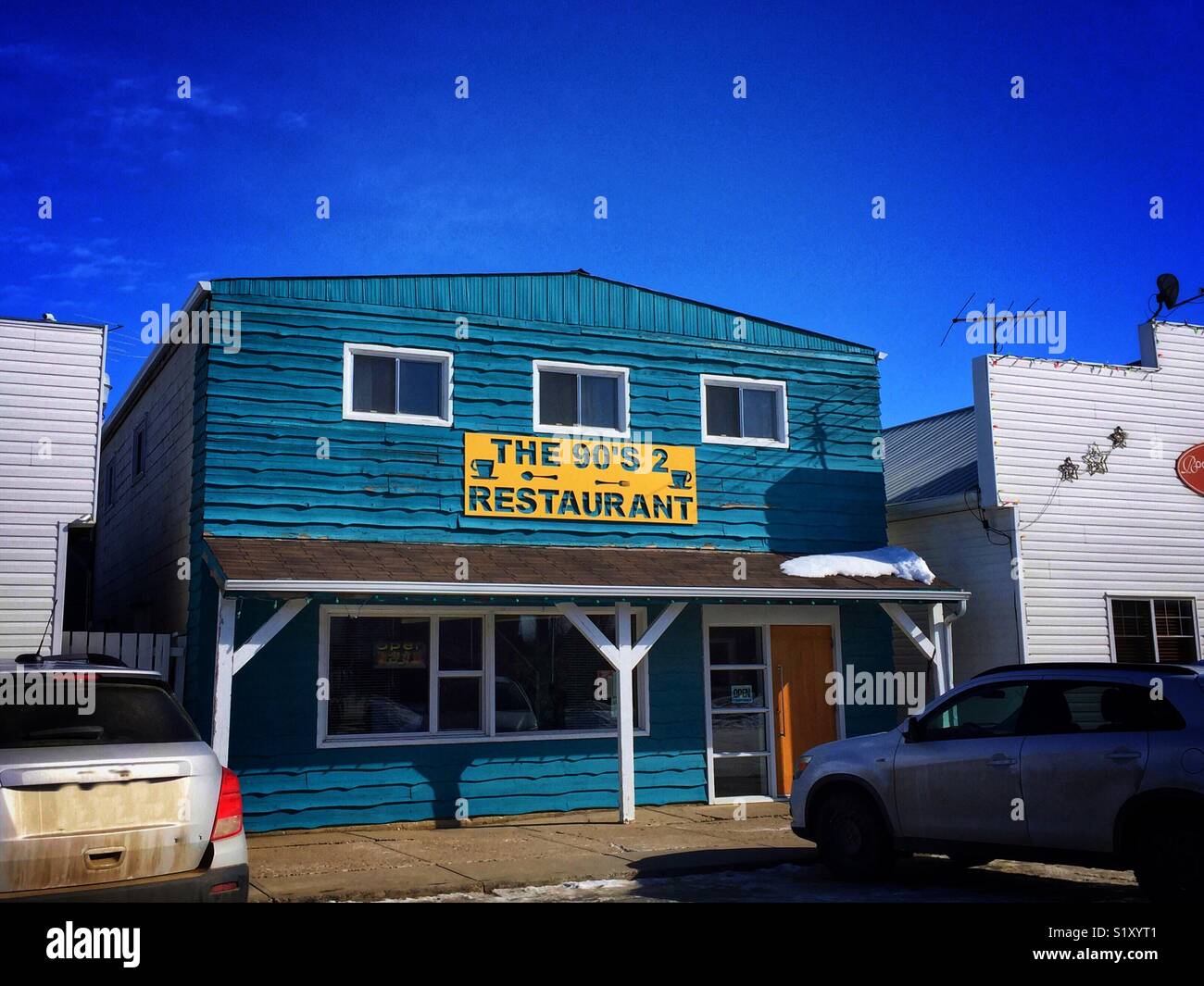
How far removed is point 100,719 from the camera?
597 centimetres

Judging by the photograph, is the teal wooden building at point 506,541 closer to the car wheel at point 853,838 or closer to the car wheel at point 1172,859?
the car wheel at point 853,838

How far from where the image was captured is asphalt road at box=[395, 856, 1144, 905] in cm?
846

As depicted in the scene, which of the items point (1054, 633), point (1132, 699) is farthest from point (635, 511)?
point (1132, 699)

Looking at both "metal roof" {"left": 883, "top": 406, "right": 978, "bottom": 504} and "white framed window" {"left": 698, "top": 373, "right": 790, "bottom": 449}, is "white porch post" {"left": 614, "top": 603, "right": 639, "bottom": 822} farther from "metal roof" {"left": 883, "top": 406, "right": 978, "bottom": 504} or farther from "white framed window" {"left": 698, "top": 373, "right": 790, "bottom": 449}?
"metal roof" {"left": 883, "top": 406, "right": 978, "bottom": 504}

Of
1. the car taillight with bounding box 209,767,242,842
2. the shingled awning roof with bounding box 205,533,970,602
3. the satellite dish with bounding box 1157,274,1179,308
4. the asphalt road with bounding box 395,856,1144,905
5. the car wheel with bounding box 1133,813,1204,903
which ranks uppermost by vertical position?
the satellite dish with bounding box 1157,274,1179,308

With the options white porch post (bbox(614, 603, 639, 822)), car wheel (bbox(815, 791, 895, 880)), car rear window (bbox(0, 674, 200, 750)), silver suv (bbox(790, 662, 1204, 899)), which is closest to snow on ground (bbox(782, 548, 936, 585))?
white porch post (bbox(614, 603, 639, 822))

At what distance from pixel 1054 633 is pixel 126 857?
13070mm

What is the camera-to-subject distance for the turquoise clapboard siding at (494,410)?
13000 mm

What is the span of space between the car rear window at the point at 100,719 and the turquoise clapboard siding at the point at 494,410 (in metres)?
6.69

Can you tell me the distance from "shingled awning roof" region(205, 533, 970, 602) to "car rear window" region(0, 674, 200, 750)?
4837mm

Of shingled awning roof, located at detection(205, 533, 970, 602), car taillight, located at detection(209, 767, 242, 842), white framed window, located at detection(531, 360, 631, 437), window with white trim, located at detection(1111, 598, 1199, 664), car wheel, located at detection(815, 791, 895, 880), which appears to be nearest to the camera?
car taillight, located at detection(209, 767, 242, 842)

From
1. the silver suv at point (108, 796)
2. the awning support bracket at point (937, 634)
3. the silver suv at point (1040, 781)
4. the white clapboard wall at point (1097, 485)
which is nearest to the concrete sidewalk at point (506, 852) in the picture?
the silver suv at point (1040, 781)

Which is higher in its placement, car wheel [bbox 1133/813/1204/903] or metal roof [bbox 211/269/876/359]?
metal roof [bbox 211/269/876/359]

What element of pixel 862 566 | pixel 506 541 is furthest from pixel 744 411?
pixel 506 541
